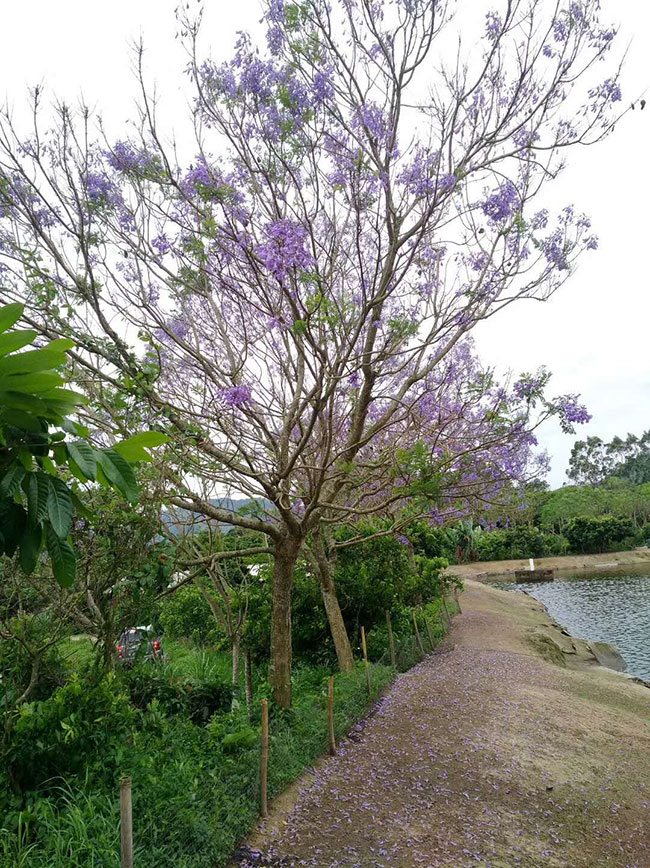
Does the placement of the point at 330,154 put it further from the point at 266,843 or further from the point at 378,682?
the point at 378,682

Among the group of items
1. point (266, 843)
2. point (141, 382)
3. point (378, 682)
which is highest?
point (141, 382)

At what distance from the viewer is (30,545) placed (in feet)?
4.90

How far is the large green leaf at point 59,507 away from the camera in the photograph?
1.39 meters

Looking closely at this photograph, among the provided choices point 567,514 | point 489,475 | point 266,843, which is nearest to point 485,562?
point 567,514

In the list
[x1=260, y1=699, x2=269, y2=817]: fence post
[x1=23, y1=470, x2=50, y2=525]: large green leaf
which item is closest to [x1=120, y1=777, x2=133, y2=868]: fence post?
[x1=260, y1=699, x2=269, y2=817]: fence post

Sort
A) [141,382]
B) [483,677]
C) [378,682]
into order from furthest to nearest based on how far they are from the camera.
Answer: [483,677] < [378,682] < [141,382]

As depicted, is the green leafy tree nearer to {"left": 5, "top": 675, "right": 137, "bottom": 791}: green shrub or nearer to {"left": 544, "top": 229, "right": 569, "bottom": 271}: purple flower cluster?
{"left": 5, "top": 675, "right": 137, "bottom": 791}: green shrub

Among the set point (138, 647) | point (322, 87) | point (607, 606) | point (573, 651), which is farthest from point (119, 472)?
point (607, 606)

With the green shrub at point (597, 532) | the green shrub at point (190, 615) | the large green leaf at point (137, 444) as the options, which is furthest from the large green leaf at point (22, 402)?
the green shrub at point (597, 532)

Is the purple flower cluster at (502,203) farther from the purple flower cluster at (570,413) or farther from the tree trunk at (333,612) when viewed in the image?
the tree trunk at (333,612)

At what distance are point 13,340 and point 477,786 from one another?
5.07 meters

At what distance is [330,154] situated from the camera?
531cm

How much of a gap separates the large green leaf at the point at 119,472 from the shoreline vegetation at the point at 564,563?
3000 cm

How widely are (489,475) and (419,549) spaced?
8.25m
